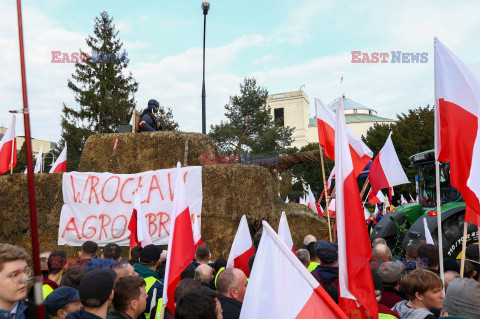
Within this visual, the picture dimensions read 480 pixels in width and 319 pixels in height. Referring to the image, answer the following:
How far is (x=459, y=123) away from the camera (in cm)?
431

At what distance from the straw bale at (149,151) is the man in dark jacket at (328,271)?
6.52 metres

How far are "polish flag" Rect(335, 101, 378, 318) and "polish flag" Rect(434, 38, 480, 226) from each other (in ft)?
4.26

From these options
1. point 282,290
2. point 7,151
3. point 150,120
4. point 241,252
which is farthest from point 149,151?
point 282,290

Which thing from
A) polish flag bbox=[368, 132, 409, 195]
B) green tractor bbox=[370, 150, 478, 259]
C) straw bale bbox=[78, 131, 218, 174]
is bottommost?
green tractor bbox=[370, 150, 478, 259]

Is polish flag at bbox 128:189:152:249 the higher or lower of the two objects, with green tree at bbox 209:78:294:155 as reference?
lower

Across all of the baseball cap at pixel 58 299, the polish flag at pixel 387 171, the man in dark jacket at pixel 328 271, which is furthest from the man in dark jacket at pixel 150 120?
the baseball cap at pixel 58 299

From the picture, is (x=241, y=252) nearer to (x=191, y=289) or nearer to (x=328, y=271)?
(x=328, y=271)

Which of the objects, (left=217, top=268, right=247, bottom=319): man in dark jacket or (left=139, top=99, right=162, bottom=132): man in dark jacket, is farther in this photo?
(left=139, top=99, right=162, bottom=132): man in dark jacket

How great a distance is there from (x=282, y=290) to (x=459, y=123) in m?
2.77

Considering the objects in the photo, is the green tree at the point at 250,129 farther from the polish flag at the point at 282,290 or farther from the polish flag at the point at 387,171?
the polish flag at the point at 282,290

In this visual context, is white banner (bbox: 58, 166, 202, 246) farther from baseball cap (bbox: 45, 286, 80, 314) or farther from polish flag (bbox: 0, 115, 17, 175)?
baseball cap (bbox: 45, 286, 80, 314)

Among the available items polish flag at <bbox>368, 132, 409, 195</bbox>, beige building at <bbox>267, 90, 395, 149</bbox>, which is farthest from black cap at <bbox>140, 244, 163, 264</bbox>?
beige building at <bbox>267, 90, 395, 149</bbox>

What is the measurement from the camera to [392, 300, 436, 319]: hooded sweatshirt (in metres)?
3.03

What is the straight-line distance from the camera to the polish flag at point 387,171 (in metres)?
8.36
